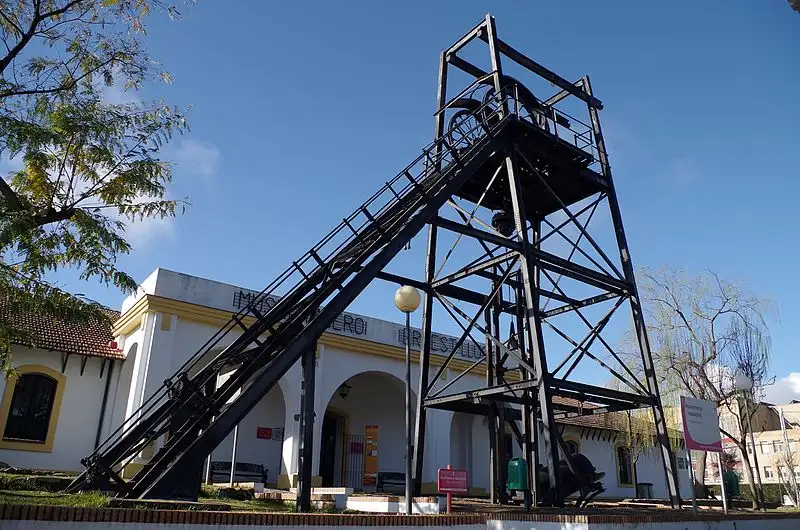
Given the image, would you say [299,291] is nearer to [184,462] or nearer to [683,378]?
[184,462]

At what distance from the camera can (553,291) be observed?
50.5 feet

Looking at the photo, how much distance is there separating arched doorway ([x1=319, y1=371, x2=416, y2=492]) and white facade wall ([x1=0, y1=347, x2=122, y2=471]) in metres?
7.58

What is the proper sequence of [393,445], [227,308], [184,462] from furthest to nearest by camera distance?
[393,445], [227,308], [184,462]

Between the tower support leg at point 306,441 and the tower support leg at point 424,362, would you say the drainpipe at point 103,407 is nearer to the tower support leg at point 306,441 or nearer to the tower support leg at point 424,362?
the tower support leg at point 424,362

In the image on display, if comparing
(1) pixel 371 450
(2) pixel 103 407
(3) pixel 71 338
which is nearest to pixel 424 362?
(1) pixel 371 450

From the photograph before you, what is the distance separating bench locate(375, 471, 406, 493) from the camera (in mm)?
22719

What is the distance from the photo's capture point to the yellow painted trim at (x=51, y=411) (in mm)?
17766

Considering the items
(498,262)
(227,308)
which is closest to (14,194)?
(498,262)

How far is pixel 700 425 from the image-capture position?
13477 millimetres

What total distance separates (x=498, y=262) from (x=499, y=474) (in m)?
4.85

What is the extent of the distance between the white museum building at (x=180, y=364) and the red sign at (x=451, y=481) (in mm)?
8547

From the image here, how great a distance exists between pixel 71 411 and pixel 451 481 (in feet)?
46.3

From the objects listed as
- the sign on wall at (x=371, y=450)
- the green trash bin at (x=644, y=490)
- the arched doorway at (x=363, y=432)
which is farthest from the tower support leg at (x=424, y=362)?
the green trash bin at (x=644, y=490)

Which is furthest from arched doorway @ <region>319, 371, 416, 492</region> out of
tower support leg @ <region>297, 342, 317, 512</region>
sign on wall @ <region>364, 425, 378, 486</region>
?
tower support leg @ <region>297, 342, 317, 512</region>
